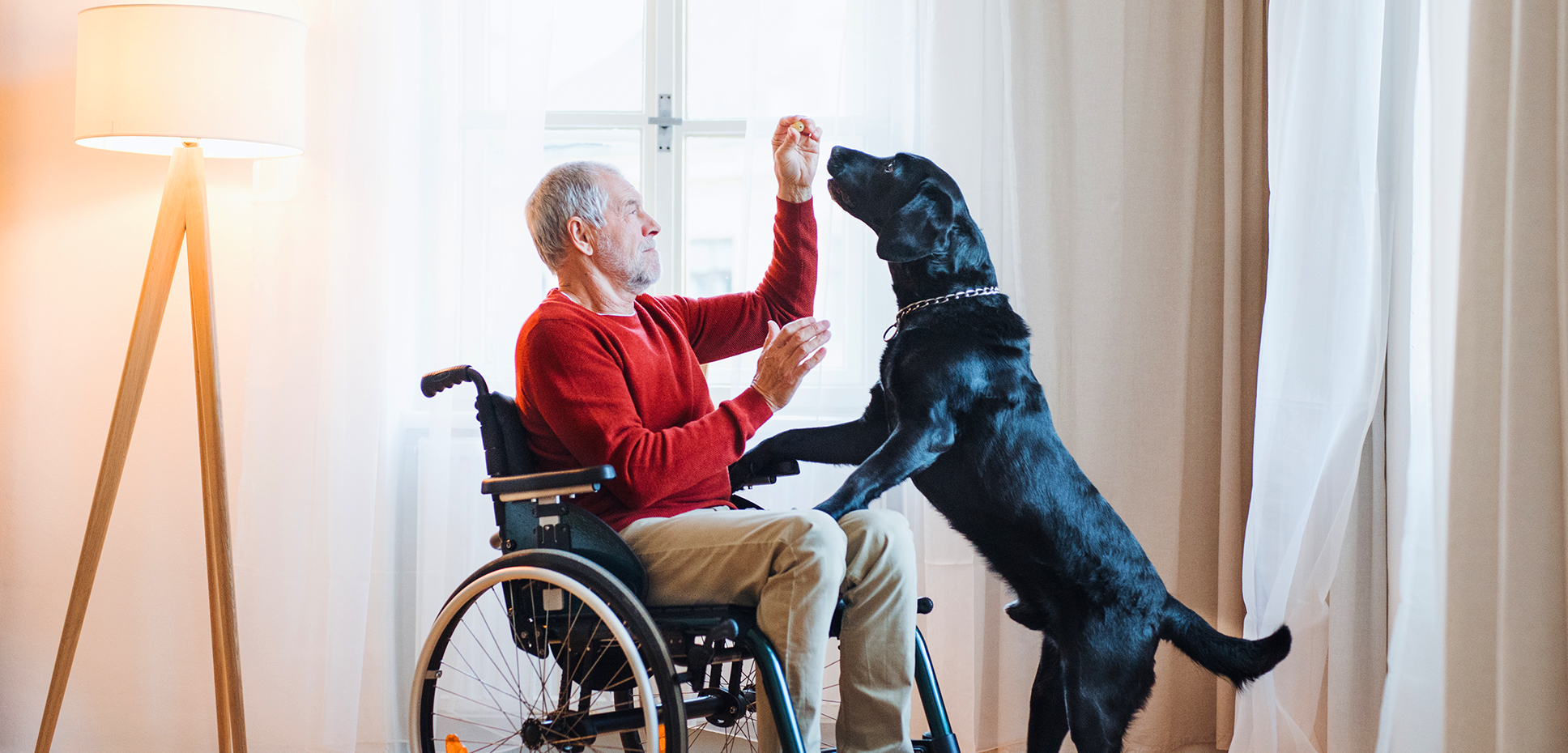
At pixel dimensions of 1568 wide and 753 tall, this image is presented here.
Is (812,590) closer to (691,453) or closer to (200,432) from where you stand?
(691,453)

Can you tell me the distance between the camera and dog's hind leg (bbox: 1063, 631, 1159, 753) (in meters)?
1.83

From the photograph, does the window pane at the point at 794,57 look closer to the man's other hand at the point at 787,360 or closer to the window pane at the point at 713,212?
the window pane at the point at 713,212

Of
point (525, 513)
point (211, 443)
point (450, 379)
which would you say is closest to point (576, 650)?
point (525, 513)

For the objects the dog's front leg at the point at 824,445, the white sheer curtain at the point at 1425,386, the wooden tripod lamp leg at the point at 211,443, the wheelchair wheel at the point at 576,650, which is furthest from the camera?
the wooden tripod lamp leg at the point at 211,443

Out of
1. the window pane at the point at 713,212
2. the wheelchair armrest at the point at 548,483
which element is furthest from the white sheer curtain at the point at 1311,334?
the wheelchair armrest at the point at 548,483

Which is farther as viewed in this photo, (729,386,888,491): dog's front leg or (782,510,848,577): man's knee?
(729,386,888,491): dog's front leg

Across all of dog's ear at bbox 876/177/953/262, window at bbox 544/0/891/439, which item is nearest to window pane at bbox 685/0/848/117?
window at bbox 544/0/891/439

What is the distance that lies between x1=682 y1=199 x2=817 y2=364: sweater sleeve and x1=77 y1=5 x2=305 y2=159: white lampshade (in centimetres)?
94

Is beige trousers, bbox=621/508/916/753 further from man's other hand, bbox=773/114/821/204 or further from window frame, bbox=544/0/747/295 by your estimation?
window frame, bbox=544/0/747/295

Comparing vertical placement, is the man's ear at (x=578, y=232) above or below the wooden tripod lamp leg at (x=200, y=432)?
above

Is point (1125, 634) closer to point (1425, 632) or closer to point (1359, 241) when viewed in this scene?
point (1425, 632)

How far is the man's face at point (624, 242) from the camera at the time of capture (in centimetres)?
185

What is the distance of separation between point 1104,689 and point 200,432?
180 cm

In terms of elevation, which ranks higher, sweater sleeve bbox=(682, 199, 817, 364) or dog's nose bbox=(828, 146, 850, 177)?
dog's nose bbox=(828, 146, 850, 177)
